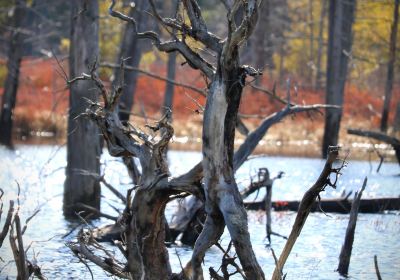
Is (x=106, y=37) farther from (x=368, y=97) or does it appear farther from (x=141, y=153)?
(x=141, y=153)

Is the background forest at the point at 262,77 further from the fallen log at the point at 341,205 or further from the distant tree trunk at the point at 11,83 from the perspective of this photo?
the fallen log at the point at 341,205

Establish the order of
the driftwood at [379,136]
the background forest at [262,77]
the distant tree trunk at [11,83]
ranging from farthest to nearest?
the background forest at [262,77], the distant tree trunk at [11,83], the driftwood at [379,136]

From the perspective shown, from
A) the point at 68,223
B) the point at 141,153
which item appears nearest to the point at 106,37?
the point at 68,223

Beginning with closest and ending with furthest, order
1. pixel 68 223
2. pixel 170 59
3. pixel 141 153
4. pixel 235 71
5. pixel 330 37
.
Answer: pixel 235 71 < pixel 141 153 < pixel 68 223 < pixel 170 59 < pixel 330 37

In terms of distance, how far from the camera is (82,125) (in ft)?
52.0

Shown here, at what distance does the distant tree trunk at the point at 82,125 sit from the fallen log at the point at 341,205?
2.81 metres

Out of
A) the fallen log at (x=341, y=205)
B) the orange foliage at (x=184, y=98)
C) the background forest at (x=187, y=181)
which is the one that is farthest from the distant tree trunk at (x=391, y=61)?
the fallen log at (x=341, y=205)

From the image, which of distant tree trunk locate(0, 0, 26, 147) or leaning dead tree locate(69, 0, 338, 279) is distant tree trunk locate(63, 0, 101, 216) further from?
distant tree trunk locate(0, 0, 26, 147)

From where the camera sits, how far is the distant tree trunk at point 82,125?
51.3 feet

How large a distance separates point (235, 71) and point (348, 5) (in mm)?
29293

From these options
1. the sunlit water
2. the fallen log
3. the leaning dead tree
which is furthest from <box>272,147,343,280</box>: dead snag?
the fallen log

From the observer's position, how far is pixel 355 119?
1761 inches

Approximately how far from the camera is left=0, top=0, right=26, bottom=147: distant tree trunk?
3364 centimetres

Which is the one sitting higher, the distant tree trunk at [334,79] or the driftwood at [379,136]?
the distant tree trunk at [334,79]
